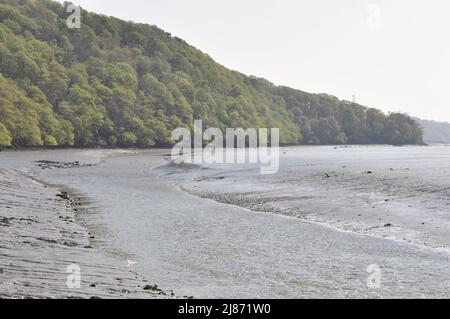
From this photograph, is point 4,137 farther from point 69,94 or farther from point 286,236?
point 286,236

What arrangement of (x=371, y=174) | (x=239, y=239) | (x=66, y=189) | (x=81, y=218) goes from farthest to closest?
(x=371, y=174), (x=66, y=189), (x=81, y=218), (x=239, y=239)

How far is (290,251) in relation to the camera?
19.3 metres

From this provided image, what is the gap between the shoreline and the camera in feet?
39.5

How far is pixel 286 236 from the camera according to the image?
22328 mm

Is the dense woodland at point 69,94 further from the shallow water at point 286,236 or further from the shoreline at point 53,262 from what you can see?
the shoreline at point 53,262

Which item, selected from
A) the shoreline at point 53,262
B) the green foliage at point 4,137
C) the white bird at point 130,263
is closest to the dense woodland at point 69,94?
the green foliage at point 4,137

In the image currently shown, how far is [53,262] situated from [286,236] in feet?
33.3

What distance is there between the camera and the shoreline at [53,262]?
1204cm

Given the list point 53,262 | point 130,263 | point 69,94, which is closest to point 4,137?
point 69,94

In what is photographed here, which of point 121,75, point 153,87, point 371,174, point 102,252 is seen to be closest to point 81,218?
point 102,252

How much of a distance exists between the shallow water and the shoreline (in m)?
0.92

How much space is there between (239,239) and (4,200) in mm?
13070

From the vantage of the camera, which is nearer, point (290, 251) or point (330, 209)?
point (290, 251)
